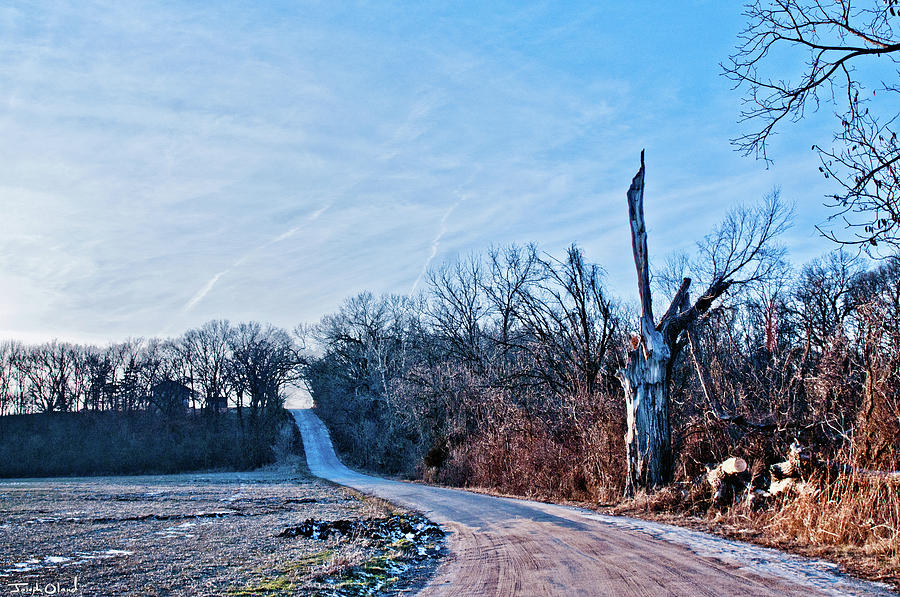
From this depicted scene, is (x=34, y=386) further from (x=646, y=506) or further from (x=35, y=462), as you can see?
(x=646, y=506)

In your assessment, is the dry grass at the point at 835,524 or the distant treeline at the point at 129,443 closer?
the dry grass at the point at 835,524

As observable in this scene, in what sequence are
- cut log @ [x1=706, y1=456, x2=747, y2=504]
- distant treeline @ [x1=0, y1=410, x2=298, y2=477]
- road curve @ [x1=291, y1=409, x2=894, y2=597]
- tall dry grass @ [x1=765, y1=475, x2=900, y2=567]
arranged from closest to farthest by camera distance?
road curve @ [x1=291, y1=409, x2=894, y2=597], tall dry grass @ [x1=765, y1=475, x2=900, y2=567], cut log @ [x1=706, y1=456, x2=747, y2=504], distant treeline @ [x1=0, y1=410, x2=298, y2=477]

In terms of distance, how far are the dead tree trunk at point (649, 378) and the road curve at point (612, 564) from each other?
2405 millimetres

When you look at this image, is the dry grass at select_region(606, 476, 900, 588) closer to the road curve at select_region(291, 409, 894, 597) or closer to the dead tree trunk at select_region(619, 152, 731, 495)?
the road curve at select_region(291, 409, 894, 597)

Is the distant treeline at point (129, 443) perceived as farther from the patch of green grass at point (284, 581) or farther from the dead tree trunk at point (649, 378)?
the patch of green grass at point (284, 581)

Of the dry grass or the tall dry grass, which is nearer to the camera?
the dry grass

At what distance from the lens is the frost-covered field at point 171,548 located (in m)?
7.02

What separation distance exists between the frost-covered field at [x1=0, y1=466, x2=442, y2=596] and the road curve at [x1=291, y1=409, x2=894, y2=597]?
991 millimetres

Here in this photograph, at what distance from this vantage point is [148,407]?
6825 cm

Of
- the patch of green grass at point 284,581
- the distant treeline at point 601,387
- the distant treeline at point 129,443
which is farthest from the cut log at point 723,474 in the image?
the distant treeline at point 129,443

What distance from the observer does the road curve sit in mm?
5754

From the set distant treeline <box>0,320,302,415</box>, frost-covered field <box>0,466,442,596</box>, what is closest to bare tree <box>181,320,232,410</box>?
distant treeline <box>0,320,302,415</box>

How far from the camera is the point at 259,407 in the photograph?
6681 centimetres

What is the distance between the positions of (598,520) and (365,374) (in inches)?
1643
